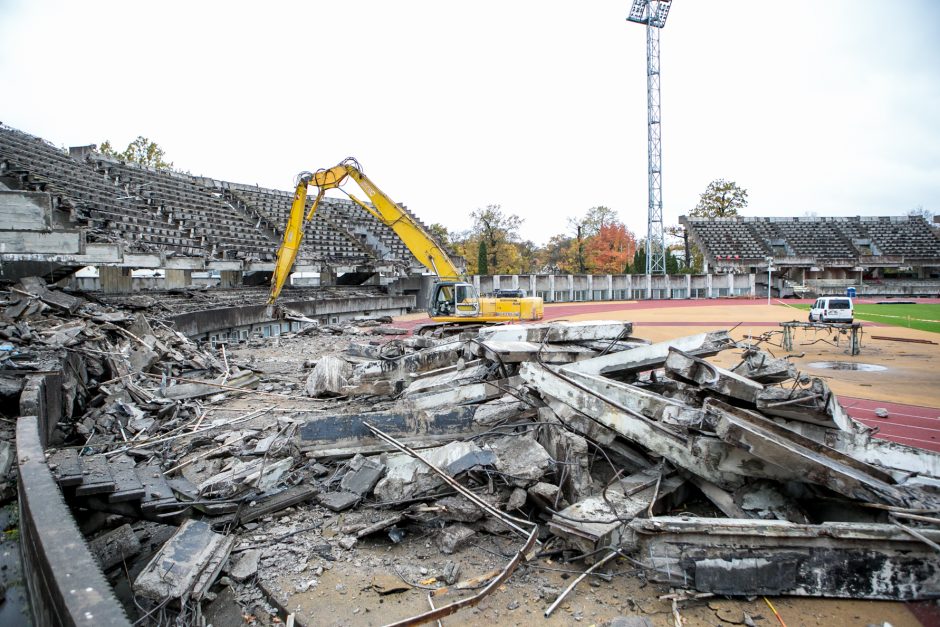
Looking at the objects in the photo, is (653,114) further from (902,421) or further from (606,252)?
(902,421)

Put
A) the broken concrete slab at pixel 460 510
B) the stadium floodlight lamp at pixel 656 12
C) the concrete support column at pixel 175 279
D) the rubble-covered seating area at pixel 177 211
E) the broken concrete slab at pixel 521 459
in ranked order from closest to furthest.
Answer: the broken concrete slab at pixel 460 510 < the broken concrete slab at pixel 521 459 < the rubble-covered seating area at pixel 177 211 < the concrete support column at pixel 175 279 < the stadium floodlight lamp at pixel 656 12

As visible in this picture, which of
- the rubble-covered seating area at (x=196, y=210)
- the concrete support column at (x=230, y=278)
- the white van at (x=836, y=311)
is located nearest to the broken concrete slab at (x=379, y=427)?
the white van at (x=836, y=311)

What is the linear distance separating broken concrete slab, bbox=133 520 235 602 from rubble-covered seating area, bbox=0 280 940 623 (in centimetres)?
1

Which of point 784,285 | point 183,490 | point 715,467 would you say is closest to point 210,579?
point 183,490

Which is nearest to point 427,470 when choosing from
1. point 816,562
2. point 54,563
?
point 54,563

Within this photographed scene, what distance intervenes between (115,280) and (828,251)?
5984 cm

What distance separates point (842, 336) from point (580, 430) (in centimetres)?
1829

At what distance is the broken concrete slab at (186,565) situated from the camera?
12.9 ft

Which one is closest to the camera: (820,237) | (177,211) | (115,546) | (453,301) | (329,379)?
(115,546)

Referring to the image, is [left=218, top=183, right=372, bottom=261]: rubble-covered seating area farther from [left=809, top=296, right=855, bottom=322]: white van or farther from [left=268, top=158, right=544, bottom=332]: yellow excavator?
[left=809, top=296, right=855, bottom=322]: white van

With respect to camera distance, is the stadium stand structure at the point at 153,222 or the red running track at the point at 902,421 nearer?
the red running track at the point at 902,421

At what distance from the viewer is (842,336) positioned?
19.5 metres

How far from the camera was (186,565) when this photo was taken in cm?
418

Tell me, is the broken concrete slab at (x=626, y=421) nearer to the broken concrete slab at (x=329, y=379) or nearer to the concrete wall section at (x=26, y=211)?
the broken concrete slab at (x=329, y=379)
